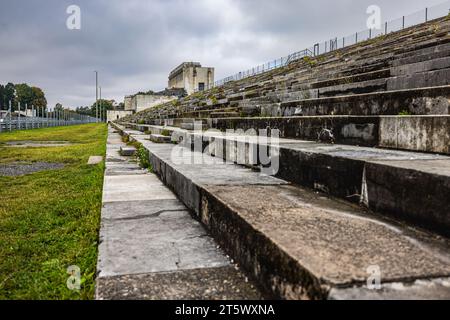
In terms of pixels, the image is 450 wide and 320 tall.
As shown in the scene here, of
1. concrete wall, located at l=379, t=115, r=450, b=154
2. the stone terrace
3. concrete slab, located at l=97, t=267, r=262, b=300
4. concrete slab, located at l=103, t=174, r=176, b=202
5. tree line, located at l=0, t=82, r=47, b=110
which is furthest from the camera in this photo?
tree line, located at l=0, t=82, r=47, b=110

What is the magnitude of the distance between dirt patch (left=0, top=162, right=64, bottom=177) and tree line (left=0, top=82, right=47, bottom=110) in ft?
335

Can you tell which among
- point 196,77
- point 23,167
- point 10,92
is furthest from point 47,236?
point 10,92

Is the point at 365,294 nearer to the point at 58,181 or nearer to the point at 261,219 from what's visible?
the point at 261,219

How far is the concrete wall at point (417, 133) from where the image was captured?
2196mm

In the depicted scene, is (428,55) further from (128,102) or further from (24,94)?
(24,94)

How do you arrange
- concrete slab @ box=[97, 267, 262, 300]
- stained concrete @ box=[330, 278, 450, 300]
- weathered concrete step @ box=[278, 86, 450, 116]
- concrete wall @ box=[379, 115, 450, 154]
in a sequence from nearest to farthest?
stained concrete @ box=[330, 278, 450, 300]
concrete slab @ box=[97, 267, 262, 300]
concrete wall @ box=[379, 115, 450, 154]
weathered concrete step @ box=[278, 86, 450, 116]

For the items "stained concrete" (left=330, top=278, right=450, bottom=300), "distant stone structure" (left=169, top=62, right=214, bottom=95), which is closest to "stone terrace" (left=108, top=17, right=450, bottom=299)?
"stained concrete" (left=330, top=278, right=450, bottom=300)

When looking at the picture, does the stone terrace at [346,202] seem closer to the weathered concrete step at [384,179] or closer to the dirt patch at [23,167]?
the weathered concrete step at [384,179]

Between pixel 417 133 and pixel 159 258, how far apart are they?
187cm

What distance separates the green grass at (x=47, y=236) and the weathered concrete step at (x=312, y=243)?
724 mm

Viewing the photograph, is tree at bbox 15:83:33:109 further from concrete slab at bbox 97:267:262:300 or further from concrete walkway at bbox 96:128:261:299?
concrete slab at bbox 97:267:262:300

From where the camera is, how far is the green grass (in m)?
1.70

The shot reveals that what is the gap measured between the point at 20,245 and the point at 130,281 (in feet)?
3.90
